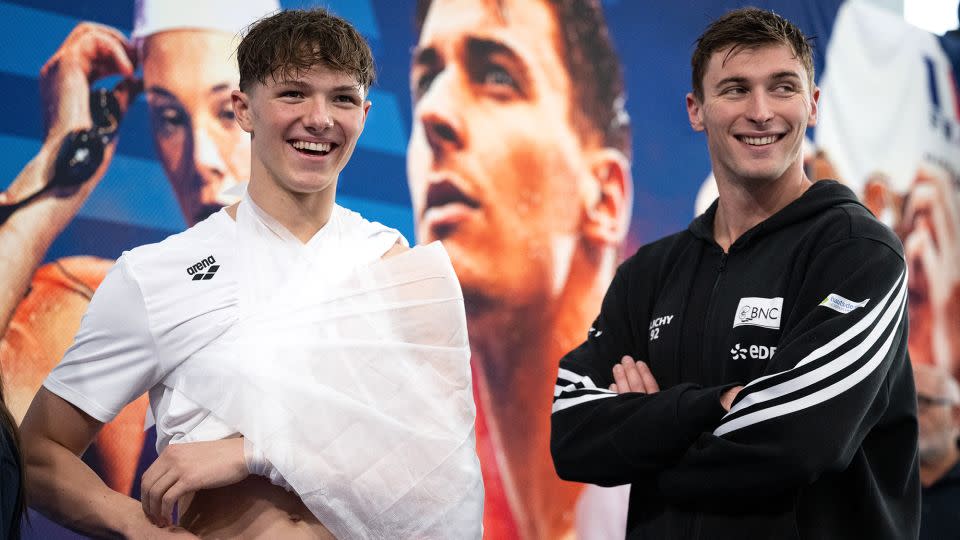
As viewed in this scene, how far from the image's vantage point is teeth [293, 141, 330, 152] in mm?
1761

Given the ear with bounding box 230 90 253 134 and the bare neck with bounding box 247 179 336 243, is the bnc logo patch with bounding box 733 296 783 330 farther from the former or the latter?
the ear with bounding box 230 90 253 134

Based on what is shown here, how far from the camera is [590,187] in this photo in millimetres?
3529

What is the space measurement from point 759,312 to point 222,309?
3.15ft

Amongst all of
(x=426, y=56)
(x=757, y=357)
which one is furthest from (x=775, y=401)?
(x=426, y=56)

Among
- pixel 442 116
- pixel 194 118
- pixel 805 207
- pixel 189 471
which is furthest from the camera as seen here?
pixel 442 116

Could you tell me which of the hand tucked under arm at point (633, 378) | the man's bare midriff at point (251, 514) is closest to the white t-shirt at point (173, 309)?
the man's bare midriff at point (251, 514)

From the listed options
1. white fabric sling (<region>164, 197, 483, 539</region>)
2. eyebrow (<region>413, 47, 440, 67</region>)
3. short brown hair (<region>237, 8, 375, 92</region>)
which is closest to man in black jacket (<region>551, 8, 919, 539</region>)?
white fabric sling (<region>164, 197, 483, 539</region>)

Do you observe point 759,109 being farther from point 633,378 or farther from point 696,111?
point 633,378

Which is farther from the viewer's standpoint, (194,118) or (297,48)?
(194,118)

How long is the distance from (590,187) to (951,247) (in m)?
2.45

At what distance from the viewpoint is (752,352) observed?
1729mm

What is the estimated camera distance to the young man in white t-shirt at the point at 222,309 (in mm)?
1647

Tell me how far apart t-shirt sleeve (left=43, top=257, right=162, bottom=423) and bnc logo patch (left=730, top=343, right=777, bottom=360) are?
1026 mm

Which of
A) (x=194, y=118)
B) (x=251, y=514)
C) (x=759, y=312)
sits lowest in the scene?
(x=251, y=514)
